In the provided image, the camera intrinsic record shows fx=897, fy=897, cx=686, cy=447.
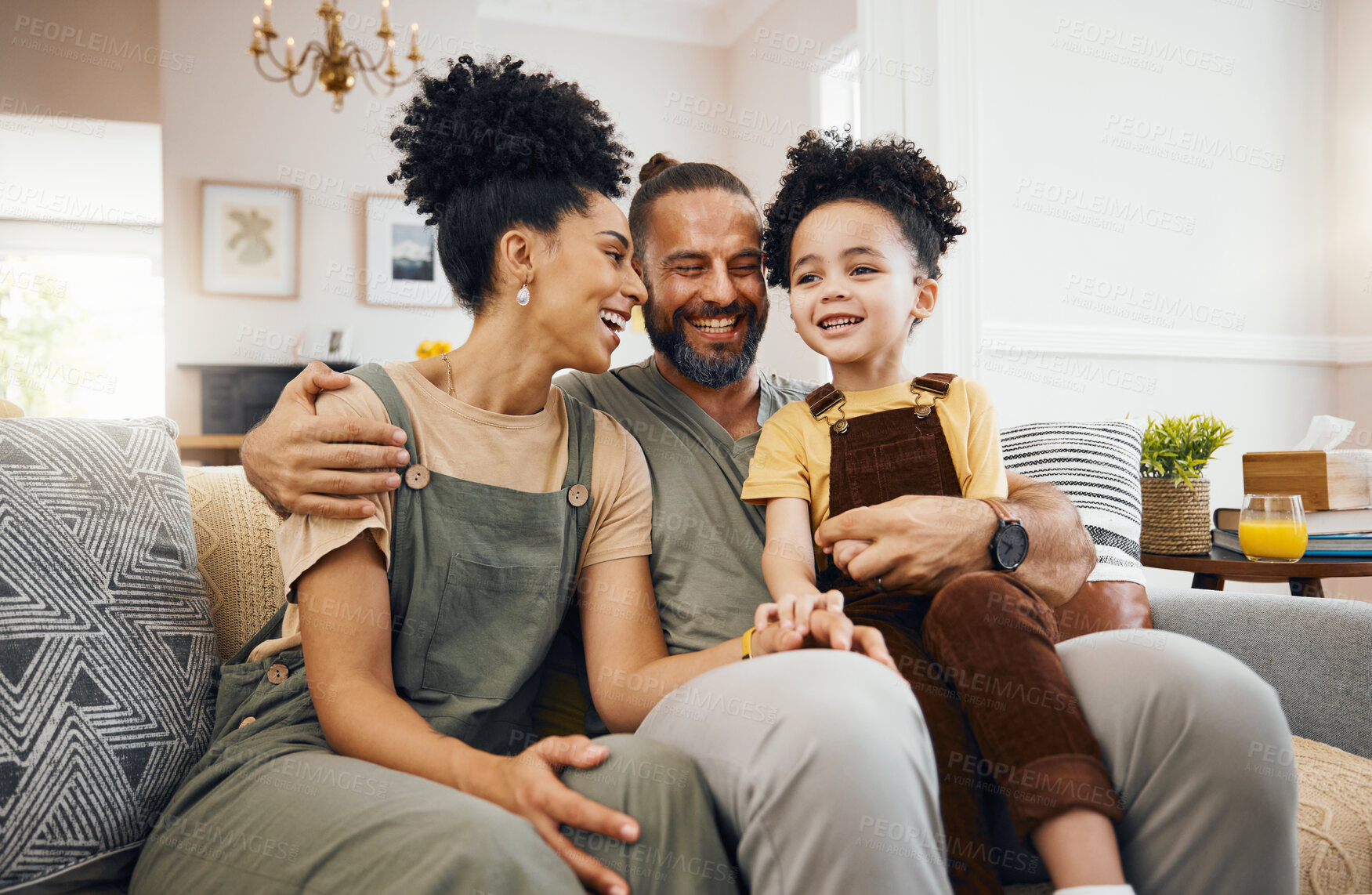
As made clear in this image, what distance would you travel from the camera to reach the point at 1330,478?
2078 mm

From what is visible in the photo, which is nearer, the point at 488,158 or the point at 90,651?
the point at 90,651

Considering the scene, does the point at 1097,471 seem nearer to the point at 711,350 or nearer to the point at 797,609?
the point at 711,350

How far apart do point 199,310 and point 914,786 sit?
5.39 m

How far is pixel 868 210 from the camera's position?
1445 mm

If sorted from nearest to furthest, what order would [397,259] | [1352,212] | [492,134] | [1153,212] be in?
[492,134]
[1153,212]
[1352,212]
[397,259]

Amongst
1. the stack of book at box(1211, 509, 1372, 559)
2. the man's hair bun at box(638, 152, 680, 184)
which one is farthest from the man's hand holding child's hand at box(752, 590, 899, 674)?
the stack of book at box(1211, 509, 1372, 559)

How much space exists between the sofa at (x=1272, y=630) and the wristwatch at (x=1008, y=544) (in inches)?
17.9

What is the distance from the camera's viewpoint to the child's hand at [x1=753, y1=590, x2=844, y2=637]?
966 millimetres

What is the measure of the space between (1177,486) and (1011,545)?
3.76 ft

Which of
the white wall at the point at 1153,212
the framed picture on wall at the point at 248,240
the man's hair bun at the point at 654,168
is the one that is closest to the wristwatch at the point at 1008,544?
the man's hair bun at the point at 654,168

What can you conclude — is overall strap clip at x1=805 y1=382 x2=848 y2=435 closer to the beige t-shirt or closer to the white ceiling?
the beige t-shirt

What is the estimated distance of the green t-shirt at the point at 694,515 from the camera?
133 centimetres

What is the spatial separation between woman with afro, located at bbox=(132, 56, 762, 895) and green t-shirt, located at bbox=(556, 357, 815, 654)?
0.06 metres

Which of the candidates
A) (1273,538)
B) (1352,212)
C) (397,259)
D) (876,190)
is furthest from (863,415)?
(397,259)
